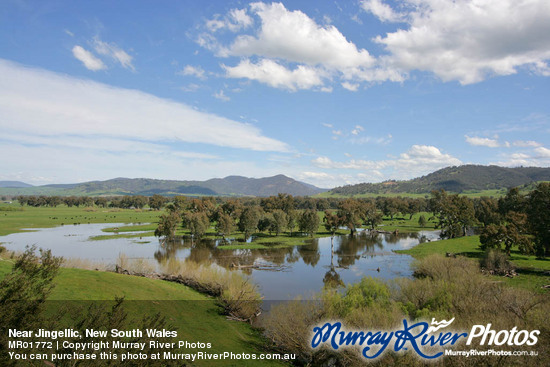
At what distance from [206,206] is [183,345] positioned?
105563 millimetres

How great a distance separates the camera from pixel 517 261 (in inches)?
1950

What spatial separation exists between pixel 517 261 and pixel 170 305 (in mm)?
55709

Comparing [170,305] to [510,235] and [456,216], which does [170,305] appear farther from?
[456,216]

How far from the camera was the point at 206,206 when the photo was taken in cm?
12350

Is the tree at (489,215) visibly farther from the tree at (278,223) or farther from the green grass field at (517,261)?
the tree at (278,223)

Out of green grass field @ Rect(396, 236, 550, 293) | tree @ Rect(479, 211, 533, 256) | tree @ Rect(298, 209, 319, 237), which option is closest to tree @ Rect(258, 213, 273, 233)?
tree @ Rect(298, 209, 319, 237)

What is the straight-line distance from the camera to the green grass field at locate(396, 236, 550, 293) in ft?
123

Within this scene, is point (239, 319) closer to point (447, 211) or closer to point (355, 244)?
point (355, 244)

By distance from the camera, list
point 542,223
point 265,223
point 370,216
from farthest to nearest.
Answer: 1. point 370,216
2. point 265,223
3. point 542,223

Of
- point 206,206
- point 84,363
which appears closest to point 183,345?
point 84,363

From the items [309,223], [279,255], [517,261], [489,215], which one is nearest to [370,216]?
[309,223]

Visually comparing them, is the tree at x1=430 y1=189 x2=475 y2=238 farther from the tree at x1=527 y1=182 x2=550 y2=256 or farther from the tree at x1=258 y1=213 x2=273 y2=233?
the tree at x1=258 y1=213 x2=273 y2=233

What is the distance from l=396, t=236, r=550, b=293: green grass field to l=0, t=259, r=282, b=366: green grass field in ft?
→ 110

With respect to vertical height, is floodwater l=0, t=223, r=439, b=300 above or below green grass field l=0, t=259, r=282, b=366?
below
